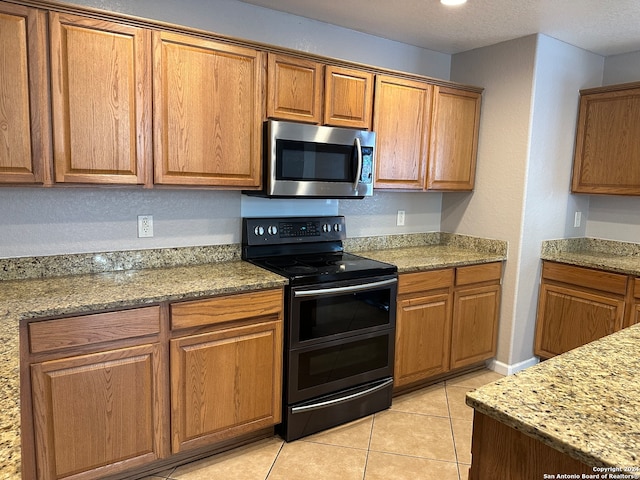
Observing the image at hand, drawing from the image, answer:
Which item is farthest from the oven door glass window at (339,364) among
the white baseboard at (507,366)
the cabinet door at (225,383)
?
the white baseboard at (507,366)

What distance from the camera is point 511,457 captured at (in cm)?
104

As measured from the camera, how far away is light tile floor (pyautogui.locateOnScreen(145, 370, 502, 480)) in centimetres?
216

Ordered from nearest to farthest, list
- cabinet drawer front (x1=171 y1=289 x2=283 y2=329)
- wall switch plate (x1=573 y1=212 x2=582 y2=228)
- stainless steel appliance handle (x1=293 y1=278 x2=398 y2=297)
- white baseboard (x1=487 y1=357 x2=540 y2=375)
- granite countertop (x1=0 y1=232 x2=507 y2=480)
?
granite countertop (x1=0 y1=232 x2=507 y2=480), cabinet drawer front (x1=171 y1=289 x2=283 y2=329), stainless steel appliance handle (x1=293 y1=278 x2=398 y2=297), white baseboard (x1=487 y1=357 x2=540 y2=375), wall switch plate (x1=573 y1=212 x2=582 y2=228)

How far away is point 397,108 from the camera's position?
2.90 m

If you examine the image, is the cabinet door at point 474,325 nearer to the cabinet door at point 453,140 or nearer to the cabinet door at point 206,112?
the cabinet door at point 453,140

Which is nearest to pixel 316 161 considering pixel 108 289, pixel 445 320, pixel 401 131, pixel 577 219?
pixel 401 131

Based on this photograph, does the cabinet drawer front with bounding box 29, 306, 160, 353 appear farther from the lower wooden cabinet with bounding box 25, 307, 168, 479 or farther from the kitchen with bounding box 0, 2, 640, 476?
the kitchen with bounding box 0, 2, 640, 476

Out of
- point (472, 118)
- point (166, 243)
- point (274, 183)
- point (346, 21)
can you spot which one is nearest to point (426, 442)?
point (274, 183)

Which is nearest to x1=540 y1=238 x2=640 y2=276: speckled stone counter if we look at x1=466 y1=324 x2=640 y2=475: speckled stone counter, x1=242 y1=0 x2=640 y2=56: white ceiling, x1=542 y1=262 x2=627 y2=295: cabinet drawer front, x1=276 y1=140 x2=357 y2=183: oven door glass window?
x1=542 y1=262 x2=627 y2=295: cabinet drawer front

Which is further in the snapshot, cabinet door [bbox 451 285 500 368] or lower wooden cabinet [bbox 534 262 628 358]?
cabinet door [bbox 451 285 500 368]

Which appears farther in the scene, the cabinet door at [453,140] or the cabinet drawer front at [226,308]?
the cabinet door at [453,140]

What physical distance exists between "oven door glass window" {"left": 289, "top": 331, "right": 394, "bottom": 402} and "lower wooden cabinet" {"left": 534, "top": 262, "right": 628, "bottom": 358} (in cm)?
138

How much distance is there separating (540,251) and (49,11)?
3.25 metres

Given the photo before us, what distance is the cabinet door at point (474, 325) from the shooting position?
306 cm
